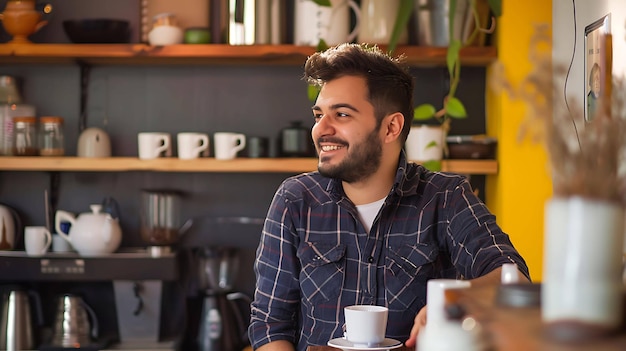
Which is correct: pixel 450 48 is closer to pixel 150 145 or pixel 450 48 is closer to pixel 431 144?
pixel 431 144

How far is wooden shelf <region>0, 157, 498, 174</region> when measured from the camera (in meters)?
3.48

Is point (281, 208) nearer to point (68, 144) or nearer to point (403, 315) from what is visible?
point (403, 315)

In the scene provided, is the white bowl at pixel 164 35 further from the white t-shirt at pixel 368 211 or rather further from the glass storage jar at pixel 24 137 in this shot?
the white t-shirt at pixel 368 211

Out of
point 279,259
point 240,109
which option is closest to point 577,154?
point 279,259

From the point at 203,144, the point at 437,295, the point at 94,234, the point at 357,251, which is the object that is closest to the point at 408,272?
the point at 357,251

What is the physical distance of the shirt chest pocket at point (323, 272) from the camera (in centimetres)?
224

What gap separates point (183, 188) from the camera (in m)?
3.81

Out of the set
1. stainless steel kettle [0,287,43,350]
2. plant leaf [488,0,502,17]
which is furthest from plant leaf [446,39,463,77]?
stainless steel kettle [0,287,43,350]

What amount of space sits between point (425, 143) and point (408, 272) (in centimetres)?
126

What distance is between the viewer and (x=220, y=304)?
11.6 feet

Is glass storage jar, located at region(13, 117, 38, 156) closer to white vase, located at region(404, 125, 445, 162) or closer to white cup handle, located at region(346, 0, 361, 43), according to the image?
white cup handle, located at region(346, 0, 361, 43)

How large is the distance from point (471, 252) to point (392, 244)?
0.20 metres

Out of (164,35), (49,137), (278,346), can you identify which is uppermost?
(164,35)

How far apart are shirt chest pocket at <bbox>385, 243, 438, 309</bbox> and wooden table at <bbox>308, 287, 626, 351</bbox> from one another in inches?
41.5
